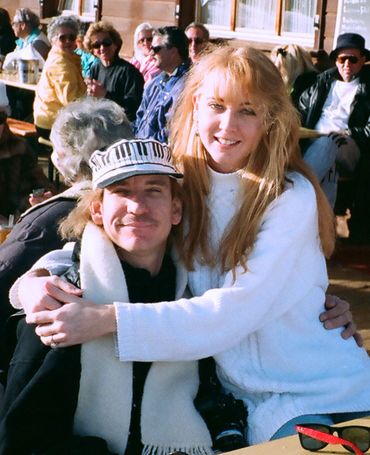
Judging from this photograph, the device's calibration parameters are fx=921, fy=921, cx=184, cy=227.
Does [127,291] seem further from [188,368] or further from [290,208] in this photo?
[290,208]

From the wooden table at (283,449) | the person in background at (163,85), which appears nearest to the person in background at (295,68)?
the person in background at (163,85)

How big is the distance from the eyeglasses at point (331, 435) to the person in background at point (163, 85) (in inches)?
170

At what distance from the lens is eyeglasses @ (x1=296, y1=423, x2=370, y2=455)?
6.46 feet

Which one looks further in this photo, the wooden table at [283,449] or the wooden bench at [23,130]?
the wooden bench at [23,130]

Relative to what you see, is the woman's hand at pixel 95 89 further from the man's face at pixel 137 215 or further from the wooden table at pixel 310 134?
the man's face at pixel 137 215

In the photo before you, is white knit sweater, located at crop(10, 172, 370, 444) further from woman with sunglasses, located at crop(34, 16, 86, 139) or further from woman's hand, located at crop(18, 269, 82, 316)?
woman with sunglasses, located at crop(34, 16, 86, 139)

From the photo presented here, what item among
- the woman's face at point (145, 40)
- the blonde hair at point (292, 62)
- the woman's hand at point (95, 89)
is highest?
the blonde hair at point (292, 62)

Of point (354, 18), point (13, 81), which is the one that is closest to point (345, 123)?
point (354, 18)

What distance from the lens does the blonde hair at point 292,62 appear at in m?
8.12

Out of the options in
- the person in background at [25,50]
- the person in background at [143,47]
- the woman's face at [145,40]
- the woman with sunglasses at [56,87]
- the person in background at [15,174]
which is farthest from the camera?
the person in background at [25,50]

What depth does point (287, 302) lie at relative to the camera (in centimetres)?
247

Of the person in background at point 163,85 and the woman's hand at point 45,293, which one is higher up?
the woman's hand at point 45,293

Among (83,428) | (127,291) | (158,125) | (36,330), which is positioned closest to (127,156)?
(127,291)

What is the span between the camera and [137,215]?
2.41 m
